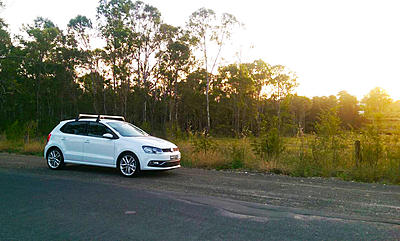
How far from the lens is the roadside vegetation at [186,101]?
1192cm

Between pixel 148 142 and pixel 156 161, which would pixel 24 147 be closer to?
pixel 148 142

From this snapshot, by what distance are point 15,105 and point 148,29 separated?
90.2ft

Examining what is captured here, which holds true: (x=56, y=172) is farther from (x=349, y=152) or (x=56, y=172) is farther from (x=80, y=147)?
(x=349, y=152)

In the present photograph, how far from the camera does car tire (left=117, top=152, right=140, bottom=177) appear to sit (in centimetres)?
1002

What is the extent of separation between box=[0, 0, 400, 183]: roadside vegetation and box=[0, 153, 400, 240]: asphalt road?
8.52 ft

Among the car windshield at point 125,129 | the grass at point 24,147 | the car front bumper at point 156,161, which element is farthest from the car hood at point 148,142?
the grass at point 24,147

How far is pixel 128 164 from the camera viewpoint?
10.1m

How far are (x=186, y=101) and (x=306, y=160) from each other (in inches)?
1675

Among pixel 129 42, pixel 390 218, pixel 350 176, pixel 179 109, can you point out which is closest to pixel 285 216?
pixel 390 218

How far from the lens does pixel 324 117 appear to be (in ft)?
40.4

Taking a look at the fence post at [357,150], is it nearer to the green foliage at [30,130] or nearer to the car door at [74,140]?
the car door at [74,140]

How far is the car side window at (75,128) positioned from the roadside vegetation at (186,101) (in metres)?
4.56

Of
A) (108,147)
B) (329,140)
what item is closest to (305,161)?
(329,140)

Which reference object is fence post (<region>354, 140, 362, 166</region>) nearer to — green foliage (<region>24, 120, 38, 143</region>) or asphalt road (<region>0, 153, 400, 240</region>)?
asphalt road (<region>0, 153, 400, 240</region>)
